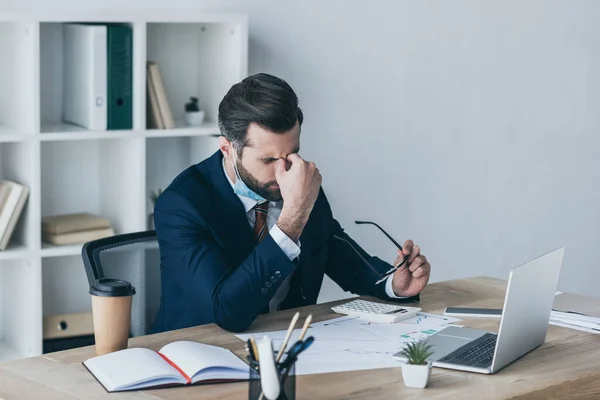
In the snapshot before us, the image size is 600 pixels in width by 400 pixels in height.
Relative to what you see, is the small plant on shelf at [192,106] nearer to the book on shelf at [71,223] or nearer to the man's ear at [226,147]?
the book on shelf at [71,223]

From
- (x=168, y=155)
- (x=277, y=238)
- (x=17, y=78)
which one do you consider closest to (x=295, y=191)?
(x=277, y=238)

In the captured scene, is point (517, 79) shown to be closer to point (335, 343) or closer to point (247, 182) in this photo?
point (247, 182)

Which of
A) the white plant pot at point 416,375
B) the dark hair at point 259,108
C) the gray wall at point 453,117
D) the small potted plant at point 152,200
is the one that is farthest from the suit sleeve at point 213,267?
the gray wall at point 453,117

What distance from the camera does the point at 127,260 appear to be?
271 centimetres

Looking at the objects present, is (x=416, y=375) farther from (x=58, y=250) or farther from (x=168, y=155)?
(x=168, y=155)

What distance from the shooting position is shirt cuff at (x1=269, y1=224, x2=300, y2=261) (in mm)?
2367

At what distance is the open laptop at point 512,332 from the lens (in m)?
2.04

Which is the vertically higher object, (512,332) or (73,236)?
(512,332)

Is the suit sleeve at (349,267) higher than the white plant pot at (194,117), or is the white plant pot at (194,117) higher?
the white plant pot at (194,117)

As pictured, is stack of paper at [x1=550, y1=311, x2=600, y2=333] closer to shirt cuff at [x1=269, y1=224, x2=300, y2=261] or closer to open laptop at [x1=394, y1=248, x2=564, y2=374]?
open laptop at [x1=394, y1=248, x2=564, y2=374]

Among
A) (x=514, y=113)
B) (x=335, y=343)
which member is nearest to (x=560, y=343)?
(x=335, y=343)

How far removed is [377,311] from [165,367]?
72cm

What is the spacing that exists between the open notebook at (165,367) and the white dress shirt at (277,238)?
40cm

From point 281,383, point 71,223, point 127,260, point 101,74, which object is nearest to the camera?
point 281,383
